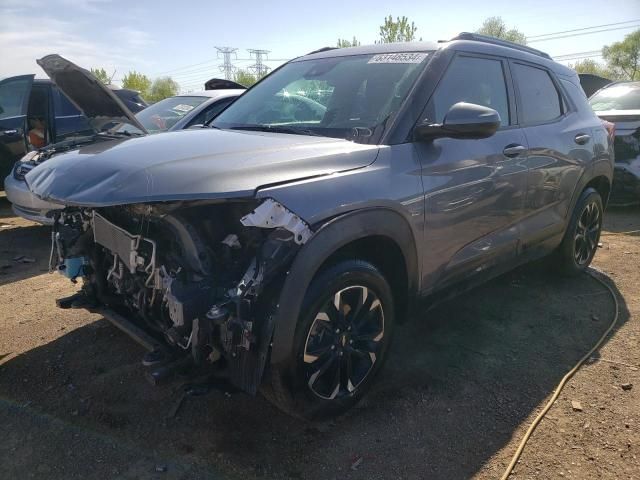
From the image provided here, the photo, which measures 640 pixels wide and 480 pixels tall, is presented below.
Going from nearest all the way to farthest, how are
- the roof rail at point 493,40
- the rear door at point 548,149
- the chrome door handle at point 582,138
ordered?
the roof rail at point 493,40
the rear door at point 548,149
the chrome door handle at point 582,138

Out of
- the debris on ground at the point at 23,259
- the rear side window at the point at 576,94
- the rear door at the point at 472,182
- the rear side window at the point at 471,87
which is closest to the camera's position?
the rear door at the point at 472,182

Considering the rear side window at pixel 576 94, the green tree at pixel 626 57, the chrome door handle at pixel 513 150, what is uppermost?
the green tree at pixel 626 57

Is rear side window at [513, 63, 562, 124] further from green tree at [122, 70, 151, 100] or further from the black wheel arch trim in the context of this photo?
green tree at [122, 70, 151, 100]

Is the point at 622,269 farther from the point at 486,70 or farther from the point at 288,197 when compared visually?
the point at 288,197

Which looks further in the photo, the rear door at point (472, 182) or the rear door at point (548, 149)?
the rear door at point (548, 149)

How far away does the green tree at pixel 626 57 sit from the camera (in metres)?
55.1

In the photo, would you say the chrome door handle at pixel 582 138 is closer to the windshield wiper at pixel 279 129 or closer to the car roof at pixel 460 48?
the car roof at pixel 460 48

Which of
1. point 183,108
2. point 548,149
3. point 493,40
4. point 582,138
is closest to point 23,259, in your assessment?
point 183,108

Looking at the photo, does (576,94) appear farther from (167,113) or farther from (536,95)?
(167,113)

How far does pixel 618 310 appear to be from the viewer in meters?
4.18

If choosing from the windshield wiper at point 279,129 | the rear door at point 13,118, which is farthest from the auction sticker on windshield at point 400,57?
the rear door at point 13,118

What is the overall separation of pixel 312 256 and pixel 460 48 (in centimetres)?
185

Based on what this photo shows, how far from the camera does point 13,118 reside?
297 inches

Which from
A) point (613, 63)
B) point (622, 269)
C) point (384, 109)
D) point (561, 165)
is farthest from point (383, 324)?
point (613, 63)
